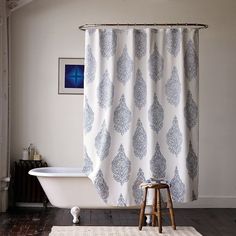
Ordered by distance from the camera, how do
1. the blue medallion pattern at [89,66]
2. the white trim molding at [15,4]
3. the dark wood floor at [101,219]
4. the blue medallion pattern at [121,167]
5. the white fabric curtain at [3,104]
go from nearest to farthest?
1. the dark wood floor at [101,219]
2. the blue medallion pattern at [121,167]
3. the blue medallion pattern at [89,66]
4. the white fabric curtain at [3,104]
5. the white trim molding at [15,4]

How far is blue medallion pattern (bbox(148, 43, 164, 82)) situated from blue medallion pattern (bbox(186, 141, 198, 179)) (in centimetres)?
80

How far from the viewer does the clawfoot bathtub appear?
5156mm

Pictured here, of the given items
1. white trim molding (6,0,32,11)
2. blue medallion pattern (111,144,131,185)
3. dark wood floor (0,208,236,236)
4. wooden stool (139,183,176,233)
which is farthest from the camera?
white trim molding (6,0,32,11)

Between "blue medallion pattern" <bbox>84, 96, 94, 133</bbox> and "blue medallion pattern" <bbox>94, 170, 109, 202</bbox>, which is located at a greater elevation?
"blue medallion pattern" <bbox>84, 96, 94, 133</bbox>

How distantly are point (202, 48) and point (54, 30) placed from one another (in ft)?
6.59

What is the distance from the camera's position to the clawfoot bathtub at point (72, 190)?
5156mm

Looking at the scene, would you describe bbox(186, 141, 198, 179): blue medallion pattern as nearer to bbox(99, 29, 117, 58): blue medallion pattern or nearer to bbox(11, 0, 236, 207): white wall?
bbox(99, 29, 117, 58): blue medallion pattern

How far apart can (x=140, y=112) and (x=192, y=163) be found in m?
0.77

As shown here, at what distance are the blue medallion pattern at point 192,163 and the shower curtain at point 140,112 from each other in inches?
0.4

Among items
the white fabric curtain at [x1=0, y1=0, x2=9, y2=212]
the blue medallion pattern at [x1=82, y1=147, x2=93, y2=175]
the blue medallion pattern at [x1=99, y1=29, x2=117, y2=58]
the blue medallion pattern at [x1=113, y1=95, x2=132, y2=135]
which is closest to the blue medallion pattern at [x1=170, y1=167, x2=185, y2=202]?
the blue medallion pattern at [x1=113, y1=95, x2=132, y2=135]

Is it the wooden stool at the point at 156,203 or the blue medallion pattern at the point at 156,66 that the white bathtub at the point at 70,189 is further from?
the blue medallion pattern at the point at 156,66

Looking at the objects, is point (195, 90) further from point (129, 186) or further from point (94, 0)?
point (94, 0)

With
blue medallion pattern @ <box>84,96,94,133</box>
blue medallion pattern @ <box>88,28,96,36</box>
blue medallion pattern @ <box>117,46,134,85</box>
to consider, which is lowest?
blue medallion pattern @ <box>84,96,94,133</box>

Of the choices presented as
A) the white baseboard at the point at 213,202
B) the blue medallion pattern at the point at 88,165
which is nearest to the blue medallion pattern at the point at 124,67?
the blue medallion pattern at the point at 88,165
